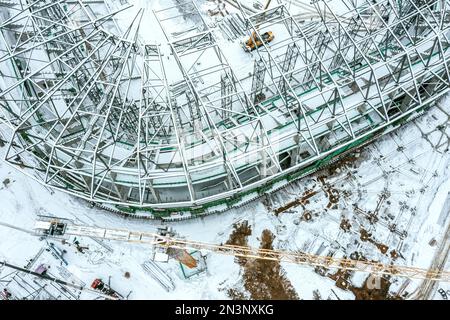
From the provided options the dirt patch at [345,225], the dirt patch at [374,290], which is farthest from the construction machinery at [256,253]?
the dirt patch at [345,225]

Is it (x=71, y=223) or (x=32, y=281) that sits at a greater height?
(x=71, y=223)

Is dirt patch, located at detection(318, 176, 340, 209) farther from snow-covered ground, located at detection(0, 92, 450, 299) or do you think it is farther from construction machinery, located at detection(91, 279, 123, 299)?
construction machinery, located at detection(91, 279, 123, 299)

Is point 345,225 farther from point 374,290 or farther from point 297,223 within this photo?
point 374,290

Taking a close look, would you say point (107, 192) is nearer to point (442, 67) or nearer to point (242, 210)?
point (242, 210)

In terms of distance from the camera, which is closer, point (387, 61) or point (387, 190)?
point (387, 61)

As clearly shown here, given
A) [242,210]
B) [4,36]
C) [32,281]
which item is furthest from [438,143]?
[4,36]
